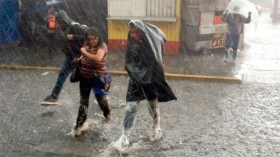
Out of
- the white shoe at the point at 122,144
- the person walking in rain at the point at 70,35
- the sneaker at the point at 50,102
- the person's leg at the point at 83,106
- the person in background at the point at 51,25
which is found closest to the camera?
the white shoe at the point at 122,144

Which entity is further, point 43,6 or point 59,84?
point 43,6

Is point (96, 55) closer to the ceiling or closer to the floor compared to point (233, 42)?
closer to the ceiling

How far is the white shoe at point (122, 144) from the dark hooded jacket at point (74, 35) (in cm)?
188

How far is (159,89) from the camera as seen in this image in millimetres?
5184

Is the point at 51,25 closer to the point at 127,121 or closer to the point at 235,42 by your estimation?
the point at 235,42

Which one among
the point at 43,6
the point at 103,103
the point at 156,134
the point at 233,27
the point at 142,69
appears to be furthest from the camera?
the point at 43,6

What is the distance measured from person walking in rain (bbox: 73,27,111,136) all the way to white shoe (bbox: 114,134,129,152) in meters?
0.78

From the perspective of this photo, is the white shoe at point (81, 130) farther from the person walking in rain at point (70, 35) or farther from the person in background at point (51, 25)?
the person in background at point (51, 25)

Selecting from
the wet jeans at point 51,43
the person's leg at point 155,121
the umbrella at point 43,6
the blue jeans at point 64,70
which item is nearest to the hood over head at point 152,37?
the person's leg at point 155,121

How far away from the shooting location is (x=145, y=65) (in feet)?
16.6

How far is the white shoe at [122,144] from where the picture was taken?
5071mm

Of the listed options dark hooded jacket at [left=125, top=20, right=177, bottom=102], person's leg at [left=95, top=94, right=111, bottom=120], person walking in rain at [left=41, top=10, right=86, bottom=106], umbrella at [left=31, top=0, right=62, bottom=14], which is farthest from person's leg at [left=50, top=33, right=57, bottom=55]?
dark hooded jacket at [left=125, top=20, right=177, bottom=102]

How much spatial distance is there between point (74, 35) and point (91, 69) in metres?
0.90

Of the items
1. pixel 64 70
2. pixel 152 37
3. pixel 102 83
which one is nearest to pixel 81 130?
pixel 102 83
